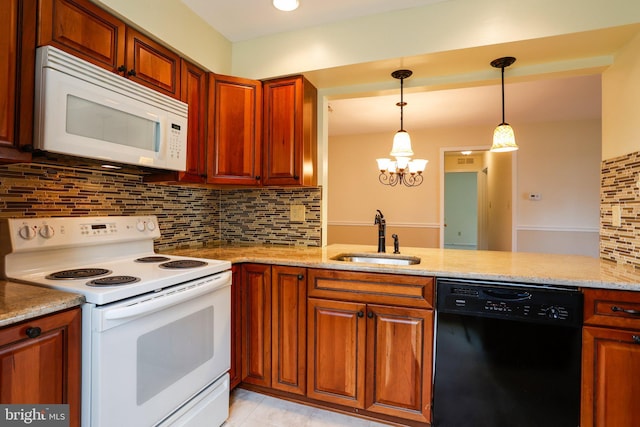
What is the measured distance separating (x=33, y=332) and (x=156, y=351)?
1.45 ft

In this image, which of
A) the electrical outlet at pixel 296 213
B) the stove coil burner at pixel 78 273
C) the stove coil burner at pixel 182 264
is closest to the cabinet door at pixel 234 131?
the electrical outlet at pixel 296 213

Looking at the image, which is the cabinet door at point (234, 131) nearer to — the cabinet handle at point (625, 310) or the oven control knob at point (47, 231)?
the oven control knob at point (47, 231)

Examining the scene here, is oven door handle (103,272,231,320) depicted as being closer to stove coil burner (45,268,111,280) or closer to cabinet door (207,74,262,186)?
stove coil burner (45,268,111,280)

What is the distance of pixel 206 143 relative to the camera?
82.7 inches

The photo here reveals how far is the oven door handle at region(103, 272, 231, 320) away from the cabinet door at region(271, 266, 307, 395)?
357 millimetres

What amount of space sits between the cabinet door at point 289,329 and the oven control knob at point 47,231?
3.49 ft

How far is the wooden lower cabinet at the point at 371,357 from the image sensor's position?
160 centimetres

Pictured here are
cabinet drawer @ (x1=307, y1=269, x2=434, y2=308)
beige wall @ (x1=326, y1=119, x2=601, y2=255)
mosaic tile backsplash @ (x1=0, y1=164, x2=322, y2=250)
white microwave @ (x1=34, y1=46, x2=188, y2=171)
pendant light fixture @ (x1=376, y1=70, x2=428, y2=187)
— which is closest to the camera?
white microwave @ (x1=34, y1=46, x2=188, y2=171)

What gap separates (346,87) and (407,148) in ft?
2.15

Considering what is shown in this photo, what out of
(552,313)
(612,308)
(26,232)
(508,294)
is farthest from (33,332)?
(612,308)

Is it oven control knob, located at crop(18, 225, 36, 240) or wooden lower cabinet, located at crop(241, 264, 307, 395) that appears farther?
wooden lower cabinet, located at crop(241, 264, 307, 395)

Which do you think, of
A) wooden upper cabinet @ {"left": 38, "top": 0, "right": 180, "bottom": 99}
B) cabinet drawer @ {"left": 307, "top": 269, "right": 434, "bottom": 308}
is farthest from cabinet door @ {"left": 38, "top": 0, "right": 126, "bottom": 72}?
cabinet drawer @ {"left": 307, "top": 269, "right": 434, "bottom": 308}

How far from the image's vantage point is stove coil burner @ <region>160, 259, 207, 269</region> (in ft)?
5.14

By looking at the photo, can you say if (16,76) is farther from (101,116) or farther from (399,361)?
(399,361)
